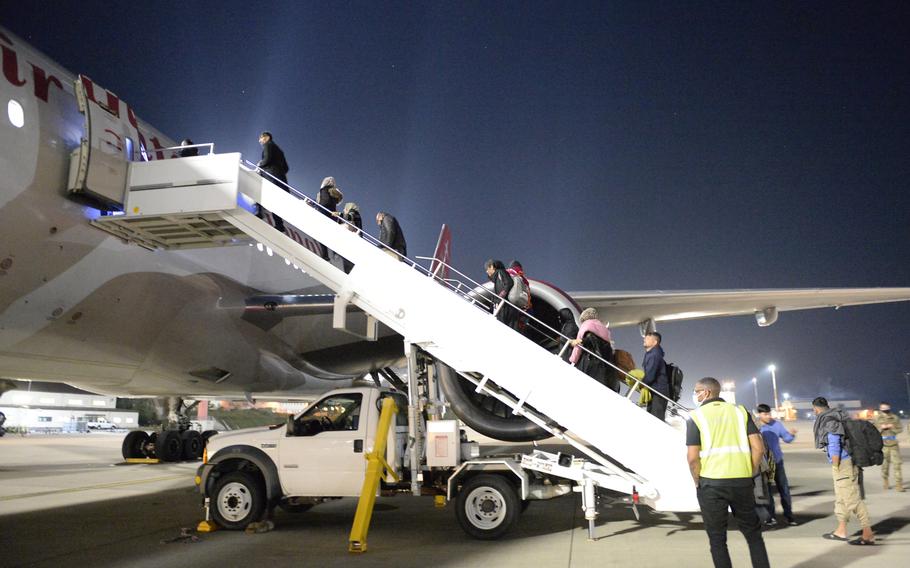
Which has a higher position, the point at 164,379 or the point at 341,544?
the point at 164,379

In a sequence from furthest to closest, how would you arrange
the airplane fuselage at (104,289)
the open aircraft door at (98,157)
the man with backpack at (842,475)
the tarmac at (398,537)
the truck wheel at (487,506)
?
the open aircraft door at (98,157), the truck wheel at (487,506), the airplane fuselage at (104,289), the man with backpack at (842,475), the tarmac at (398,537)

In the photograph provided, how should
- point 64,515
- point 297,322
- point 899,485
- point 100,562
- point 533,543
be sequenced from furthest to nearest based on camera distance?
point 297,322 → point 899,485 → point 64,515 → point 533,543 → point 100,562

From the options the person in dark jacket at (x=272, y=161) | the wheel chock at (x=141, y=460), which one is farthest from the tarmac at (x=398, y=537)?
the wheel chock at (x=141, y=460)

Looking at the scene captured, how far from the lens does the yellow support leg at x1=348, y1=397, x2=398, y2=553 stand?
5.90m

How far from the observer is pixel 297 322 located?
11422 mm

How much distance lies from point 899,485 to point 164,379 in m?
12.1

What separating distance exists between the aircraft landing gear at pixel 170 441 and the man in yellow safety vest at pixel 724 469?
14.5 meters

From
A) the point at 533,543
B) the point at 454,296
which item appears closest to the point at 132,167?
the point at 454,296

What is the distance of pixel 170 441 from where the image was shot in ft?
52.6

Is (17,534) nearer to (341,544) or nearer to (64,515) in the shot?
(64,515)

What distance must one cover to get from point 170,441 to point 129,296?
936 cm

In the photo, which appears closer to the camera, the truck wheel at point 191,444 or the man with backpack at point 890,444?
the man with backpack at point 890,444

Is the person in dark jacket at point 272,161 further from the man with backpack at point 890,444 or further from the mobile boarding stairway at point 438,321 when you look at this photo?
the man with backpack at point 890,444

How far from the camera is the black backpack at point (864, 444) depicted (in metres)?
6.15
